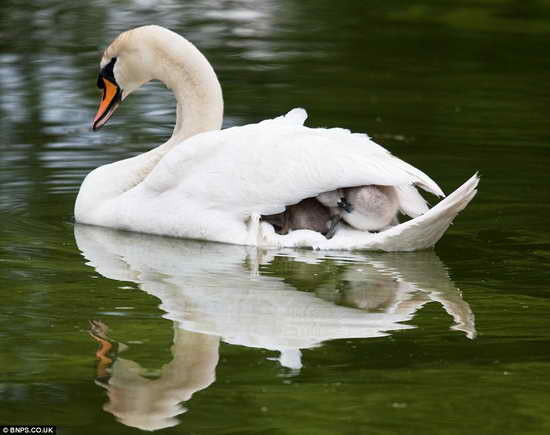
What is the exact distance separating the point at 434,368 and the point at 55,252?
10.5 ft

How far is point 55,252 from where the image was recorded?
348 inches

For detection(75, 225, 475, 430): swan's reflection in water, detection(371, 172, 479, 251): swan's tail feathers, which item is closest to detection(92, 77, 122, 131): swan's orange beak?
detection(75, 225, 475, 430): swan's reflection in water

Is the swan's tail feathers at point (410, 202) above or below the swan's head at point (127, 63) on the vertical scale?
below

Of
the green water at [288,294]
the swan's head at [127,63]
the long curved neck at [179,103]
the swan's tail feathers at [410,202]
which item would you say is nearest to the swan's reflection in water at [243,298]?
the green water at [288,294]

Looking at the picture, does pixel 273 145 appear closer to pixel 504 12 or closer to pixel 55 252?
pixel 55 252

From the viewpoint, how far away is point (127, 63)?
33.1 ft

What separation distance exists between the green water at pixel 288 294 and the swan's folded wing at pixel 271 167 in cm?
34

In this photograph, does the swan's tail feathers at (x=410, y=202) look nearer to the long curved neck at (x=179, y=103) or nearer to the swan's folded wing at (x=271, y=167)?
the swan's folded wing at (x=271, y=167)

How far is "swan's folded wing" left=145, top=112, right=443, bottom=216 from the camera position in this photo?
27.8 ft

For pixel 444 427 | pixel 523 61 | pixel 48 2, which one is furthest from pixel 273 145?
pixel 48 2

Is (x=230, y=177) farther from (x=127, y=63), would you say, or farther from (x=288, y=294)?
(x=127, y=63)

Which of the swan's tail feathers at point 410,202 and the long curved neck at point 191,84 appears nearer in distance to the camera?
the swan's tail feathers at point 410,202

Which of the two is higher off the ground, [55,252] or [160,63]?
[160,63]

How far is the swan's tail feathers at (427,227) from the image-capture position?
7848mm
